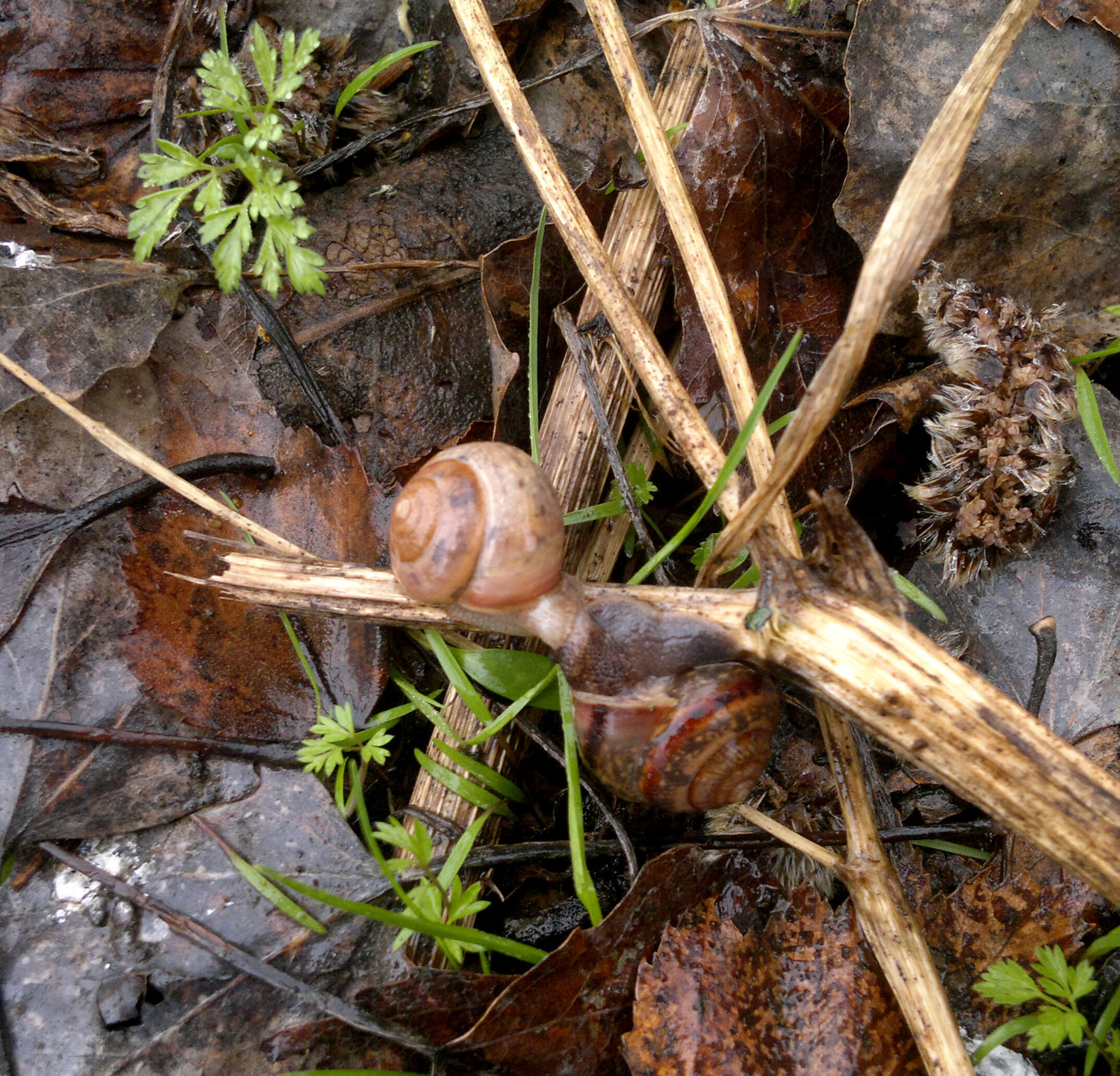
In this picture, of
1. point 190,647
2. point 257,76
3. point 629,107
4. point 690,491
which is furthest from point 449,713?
point 257,76

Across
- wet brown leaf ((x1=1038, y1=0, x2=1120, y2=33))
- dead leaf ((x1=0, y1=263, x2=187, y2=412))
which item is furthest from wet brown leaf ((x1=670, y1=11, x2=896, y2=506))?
dead leaf ((x1=0, y1=263, x2=187, y2=412))

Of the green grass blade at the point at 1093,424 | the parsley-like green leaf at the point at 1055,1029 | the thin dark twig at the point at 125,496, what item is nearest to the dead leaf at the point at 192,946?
the thin dark twig at the point at 125,496

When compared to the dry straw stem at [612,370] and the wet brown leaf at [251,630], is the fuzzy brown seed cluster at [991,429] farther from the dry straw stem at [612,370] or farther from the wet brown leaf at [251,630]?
the wet brown leaf at [251,630]

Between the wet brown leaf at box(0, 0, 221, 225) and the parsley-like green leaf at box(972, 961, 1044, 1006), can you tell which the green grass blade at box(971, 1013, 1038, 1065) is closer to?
the parsley-like green leaf at box(972, 961, 1044, 1006)

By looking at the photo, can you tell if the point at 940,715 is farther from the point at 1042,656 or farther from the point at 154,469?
the point at 154,469

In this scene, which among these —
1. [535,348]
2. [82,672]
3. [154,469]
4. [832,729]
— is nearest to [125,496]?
[154,469]

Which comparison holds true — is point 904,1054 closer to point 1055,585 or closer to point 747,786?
point 747,786
